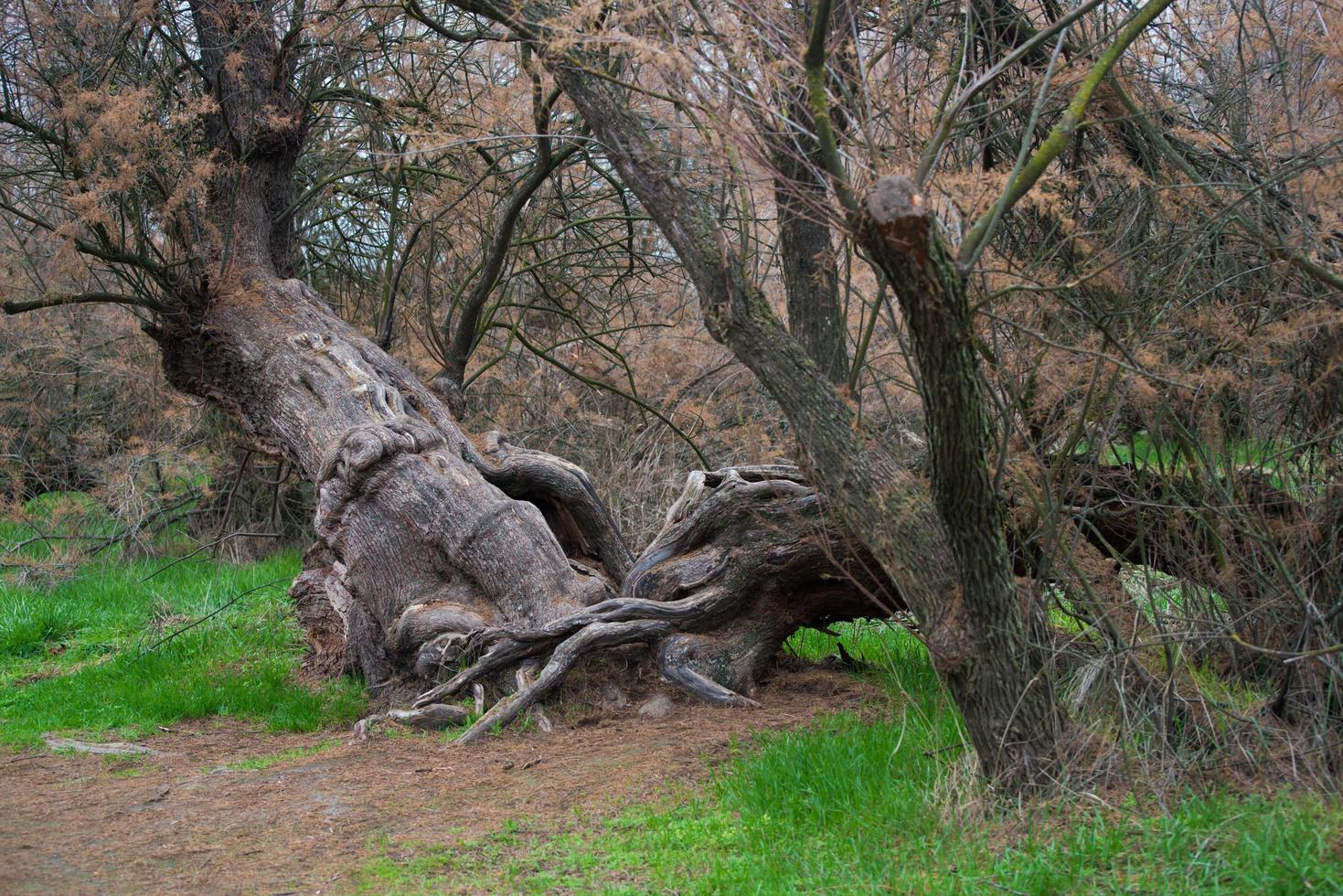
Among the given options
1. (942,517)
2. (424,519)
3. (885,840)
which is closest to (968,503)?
(942,517)

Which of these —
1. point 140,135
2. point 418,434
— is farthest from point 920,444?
point 140,135

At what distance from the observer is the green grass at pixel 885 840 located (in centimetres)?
332

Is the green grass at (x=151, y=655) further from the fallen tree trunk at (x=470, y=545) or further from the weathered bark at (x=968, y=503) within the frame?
the weathered bark at (x=968, y=503)

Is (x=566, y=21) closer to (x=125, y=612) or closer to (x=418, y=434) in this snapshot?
(x=418, y=434)

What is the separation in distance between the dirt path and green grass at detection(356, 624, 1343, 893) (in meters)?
0.27

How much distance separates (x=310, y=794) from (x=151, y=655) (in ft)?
10.8

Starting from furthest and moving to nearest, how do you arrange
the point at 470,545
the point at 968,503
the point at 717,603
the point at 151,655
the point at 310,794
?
1. the point at 151,655
2. the point at 470,545
3. the point at 717,603
4. the point at 310,794
5. the point at 968,503

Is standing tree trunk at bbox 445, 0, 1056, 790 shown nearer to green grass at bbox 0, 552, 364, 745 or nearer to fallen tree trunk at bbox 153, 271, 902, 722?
fallen tree trunk at bbox 153, 271, 902, 722

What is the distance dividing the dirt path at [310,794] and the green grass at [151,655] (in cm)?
40

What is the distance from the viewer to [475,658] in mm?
6387

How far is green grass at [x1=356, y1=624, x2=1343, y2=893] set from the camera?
332cm

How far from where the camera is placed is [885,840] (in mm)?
3867

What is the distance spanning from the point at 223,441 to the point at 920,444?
7310 millimetres

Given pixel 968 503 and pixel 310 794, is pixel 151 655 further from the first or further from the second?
pixel 968 503
